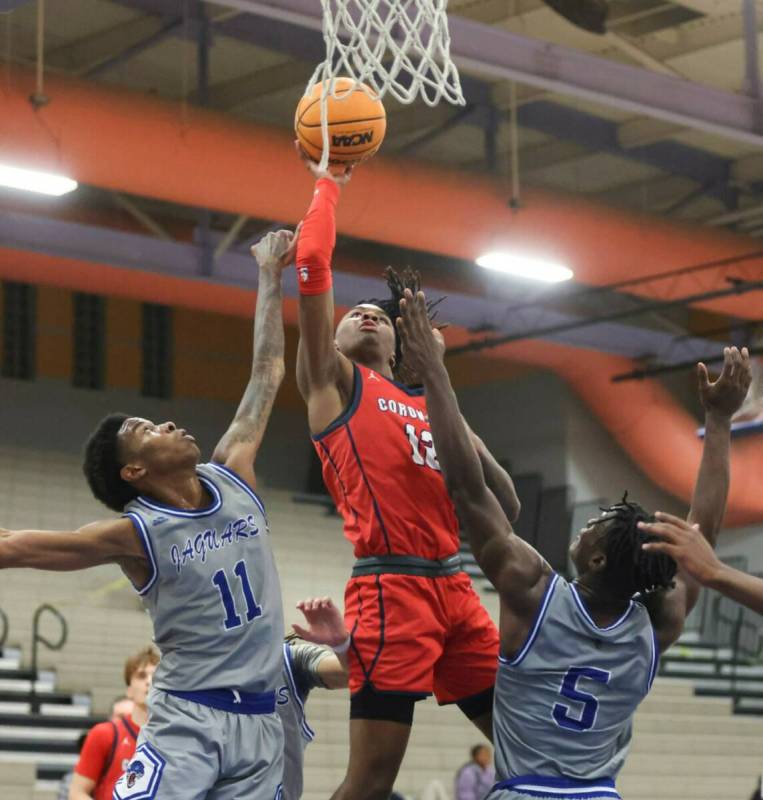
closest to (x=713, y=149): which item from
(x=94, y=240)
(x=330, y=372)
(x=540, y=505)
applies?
(x=540, y=505)

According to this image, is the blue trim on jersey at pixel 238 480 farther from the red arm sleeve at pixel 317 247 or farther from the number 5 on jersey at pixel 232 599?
the red arm sleeve at pixel 317 247

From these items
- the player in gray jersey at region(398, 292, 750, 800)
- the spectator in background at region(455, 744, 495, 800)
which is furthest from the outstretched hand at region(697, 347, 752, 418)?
the spectator in background at region(455, 744, 495, 800)

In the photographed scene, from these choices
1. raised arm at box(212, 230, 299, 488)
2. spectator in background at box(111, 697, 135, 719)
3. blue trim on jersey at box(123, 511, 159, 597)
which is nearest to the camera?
blue trim on jersey at box(123, 511, 159, 597)

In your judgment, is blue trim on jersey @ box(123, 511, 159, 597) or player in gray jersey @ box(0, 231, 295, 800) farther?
blue trim on jersey @ box(123, 511, 159, 597)

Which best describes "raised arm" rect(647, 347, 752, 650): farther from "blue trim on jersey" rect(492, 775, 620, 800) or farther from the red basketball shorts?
the red basketball shorts

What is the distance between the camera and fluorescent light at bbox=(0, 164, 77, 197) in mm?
12062

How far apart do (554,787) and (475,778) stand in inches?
342

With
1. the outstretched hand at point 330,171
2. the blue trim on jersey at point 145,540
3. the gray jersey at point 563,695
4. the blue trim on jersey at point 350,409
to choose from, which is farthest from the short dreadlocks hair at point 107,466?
the gray jersey at point 563,695

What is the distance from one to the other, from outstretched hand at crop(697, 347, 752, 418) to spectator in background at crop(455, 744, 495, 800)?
27.6 feet

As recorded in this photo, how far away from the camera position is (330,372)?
17.4 feet

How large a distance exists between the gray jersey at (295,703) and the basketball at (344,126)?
1.77m

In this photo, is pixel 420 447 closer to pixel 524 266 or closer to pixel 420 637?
pixel 420 637

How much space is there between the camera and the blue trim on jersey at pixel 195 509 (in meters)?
4.81

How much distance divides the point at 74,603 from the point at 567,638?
43.5ft
